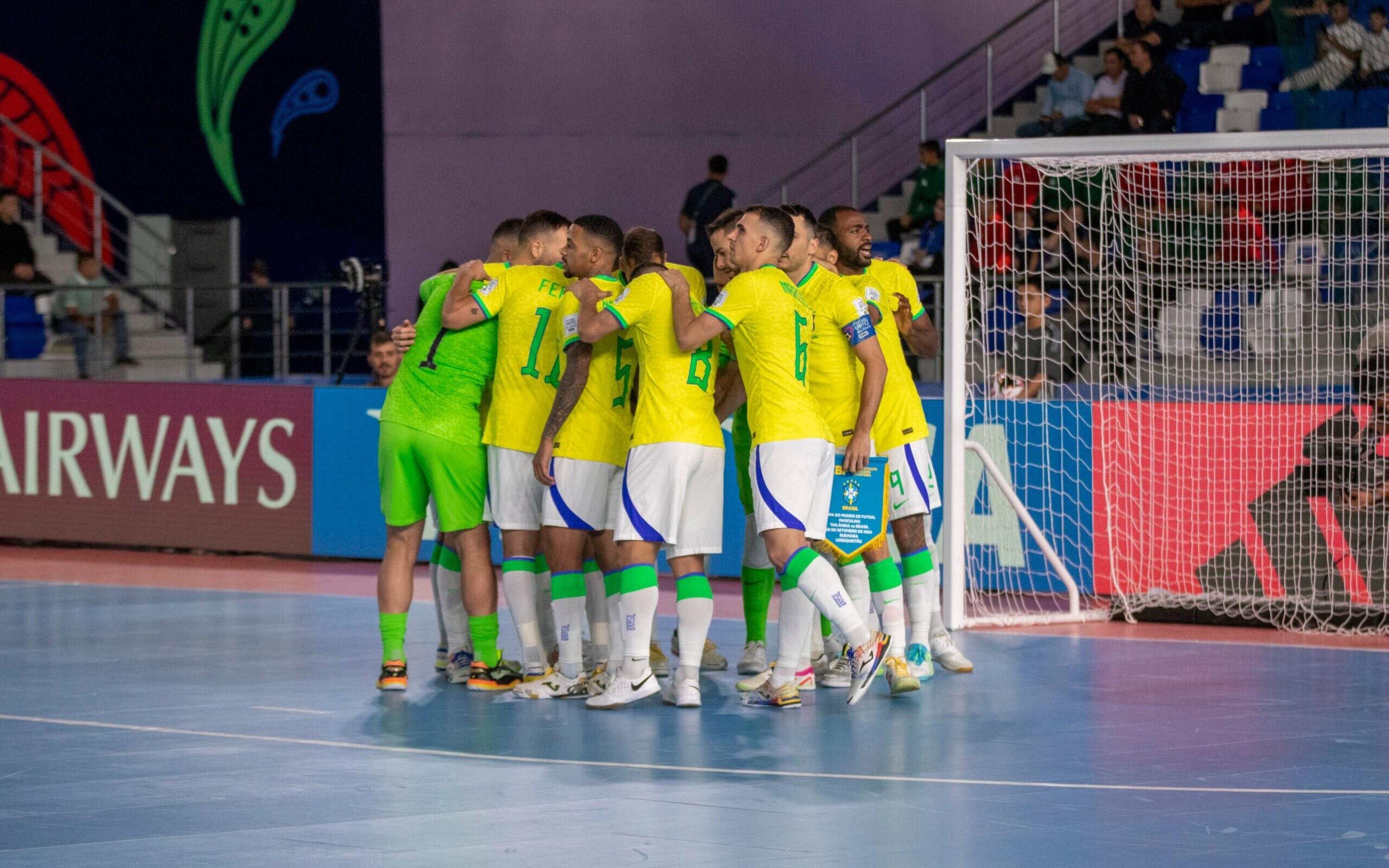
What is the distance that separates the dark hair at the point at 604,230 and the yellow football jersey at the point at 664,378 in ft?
1.37

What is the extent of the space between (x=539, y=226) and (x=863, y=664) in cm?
258

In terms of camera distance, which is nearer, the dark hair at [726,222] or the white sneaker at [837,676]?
the dark hair at [726,222]

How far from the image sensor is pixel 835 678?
29.3ft

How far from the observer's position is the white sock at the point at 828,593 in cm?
793

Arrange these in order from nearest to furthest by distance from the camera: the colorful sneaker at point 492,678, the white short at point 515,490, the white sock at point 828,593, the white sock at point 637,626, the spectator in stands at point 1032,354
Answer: the white sock at point 828,593 → the white sock at point 637,626 → the white short at point 515,490 → the colorful sneaker at point 492,678 → the spectator in stands at point 1032,354

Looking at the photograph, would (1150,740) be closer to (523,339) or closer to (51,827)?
(523,339)

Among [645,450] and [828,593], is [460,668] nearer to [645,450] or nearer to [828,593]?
[645,450]

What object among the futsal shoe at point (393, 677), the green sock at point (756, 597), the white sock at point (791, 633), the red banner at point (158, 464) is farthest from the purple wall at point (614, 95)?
the futsal shoe at point (393, 677)

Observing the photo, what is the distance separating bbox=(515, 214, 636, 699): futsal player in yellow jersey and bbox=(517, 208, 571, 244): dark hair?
0.64 feet

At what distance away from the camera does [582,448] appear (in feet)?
27.2

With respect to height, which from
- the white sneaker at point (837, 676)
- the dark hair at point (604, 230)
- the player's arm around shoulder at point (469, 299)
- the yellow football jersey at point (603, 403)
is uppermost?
the dark hair at point (604, 230)

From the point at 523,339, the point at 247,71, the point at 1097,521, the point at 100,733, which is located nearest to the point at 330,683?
the point at 100,733

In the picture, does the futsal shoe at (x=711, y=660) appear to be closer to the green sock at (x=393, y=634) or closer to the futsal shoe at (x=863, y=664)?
the futsal shoe at (x=863, y=664)

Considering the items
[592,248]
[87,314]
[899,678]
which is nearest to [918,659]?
[899,678]
